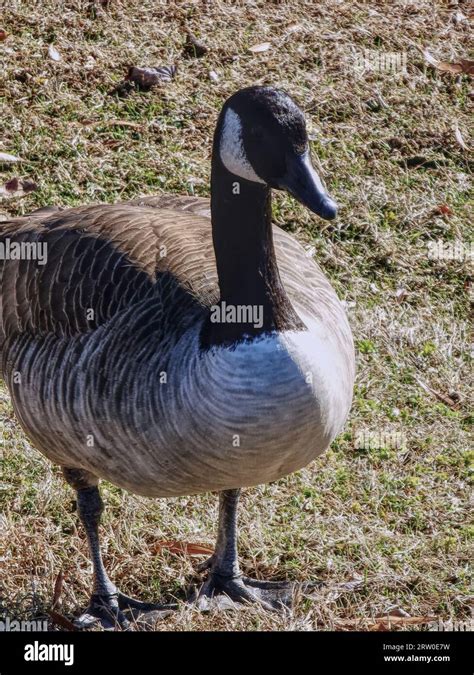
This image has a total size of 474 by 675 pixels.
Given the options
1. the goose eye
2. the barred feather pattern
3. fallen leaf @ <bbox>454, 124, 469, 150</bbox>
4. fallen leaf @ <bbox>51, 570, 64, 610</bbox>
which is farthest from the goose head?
fallen leaf @ <bbox>454, 124, 469, 150</bbox>

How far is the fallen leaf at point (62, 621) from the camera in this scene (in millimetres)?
4410

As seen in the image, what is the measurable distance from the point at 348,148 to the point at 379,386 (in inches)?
81.1

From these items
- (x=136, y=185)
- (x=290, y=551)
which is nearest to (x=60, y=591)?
(x=290, y=551)

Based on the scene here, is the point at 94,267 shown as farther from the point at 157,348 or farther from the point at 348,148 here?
the point at 348,148

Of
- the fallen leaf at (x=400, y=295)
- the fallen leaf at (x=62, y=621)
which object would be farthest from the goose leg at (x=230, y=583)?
the fallen leaf at (x=400, y=295)

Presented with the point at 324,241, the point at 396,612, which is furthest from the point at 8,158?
the point at 396,612

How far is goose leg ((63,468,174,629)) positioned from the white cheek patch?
1.46 m

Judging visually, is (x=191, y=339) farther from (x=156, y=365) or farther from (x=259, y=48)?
(x=259, y=48)

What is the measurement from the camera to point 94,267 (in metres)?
4.11

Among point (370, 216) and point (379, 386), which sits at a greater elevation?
point (370, 216)

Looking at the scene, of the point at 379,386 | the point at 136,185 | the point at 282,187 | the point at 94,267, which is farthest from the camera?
the point at 136,185

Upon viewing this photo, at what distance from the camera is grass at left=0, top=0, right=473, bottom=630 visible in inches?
185

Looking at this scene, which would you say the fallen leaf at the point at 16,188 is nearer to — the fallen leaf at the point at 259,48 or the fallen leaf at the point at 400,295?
the fallen leaf at the point at 259,48

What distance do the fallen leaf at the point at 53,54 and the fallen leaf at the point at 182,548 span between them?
12.7ft
